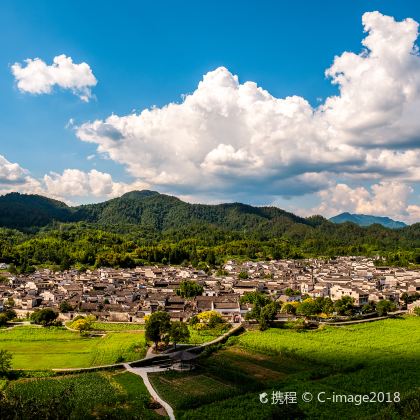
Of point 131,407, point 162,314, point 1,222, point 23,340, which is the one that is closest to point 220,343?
point 162,314

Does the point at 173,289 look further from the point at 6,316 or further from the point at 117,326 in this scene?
the point at 6,316

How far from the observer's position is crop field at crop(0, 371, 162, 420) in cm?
1781

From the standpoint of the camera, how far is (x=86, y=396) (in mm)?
26703

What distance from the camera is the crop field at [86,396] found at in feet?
58.4

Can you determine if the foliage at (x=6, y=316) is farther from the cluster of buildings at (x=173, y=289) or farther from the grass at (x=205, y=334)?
the grass at (x=205, y=334)

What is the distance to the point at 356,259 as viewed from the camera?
125 m

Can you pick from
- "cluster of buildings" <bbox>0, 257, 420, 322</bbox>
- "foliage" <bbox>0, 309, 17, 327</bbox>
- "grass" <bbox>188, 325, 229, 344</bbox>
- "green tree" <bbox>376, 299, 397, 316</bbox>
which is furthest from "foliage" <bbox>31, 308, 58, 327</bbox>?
"green tree" <bbox>376, 299, 397, 316</bbox>

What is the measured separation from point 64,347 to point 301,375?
22955 mm

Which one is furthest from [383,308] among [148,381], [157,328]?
[148,381]

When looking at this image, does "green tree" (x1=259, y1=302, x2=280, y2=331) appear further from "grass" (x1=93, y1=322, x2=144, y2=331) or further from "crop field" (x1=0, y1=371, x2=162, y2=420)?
"crop field" (x1=0, y1=371, x2=162, y2=420)

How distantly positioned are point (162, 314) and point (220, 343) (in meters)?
6.41

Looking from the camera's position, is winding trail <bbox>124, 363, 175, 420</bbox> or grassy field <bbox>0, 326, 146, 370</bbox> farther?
grassy field <bbox>0, 326, 146, 370</bbox>

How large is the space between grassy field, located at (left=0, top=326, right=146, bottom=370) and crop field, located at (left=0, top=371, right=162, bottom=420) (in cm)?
399

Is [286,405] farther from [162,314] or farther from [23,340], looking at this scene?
[23,340]
